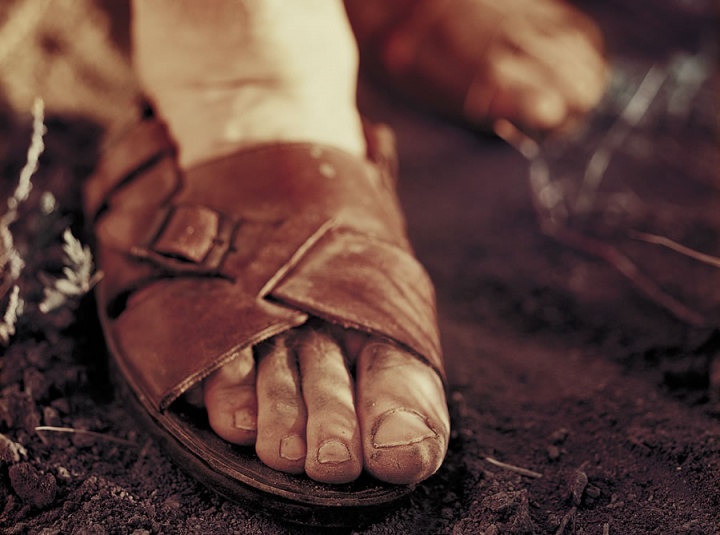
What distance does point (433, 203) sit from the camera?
1.83 metres

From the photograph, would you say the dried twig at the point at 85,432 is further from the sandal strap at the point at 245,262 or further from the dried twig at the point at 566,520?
the dried twig at the point at 566,520

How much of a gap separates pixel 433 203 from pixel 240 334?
100 centimetres

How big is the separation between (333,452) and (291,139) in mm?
564

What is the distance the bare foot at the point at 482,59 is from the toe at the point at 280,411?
1189 mm

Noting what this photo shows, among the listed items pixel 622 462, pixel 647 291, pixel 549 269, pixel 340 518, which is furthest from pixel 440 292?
pixel 340 518

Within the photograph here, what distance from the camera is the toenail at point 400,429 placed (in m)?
0.86

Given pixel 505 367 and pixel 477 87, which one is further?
pixel 477 87

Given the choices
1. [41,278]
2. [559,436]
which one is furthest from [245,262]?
[559,436]

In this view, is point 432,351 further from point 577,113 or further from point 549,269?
point 577,113

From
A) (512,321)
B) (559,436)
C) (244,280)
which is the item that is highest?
(244,280)

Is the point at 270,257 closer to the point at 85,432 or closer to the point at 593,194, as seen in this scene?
the point at 85,432

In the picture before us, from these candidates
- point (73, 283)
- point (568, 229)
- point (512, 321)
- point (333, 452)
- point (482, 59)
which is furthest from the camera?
point (482, 59)

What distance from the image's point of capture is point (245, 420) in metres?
0.92

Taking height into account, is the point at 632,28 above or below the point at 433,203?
above
